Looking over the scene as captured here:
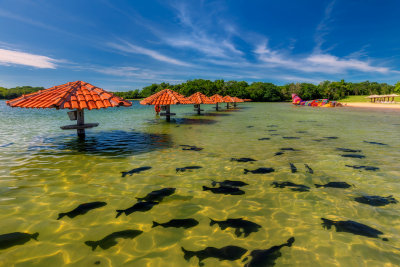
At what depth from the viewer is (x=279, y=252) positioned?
3.05 meters

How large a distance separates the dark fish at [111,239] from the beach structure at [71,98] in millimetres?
6126

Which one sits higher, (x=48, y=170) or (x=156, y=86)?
(x=156, y=86)

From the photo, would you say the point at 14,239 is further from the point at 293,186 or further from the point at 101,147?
the point at 101,147

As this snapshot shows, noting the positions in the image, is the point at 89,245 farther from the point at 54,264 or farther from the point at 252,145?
the point at 252,145

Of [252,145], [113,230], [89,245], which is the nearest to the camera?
[89,245]

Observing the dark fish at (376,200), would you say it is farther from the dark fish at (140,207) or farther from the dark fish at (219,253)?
the dark fish at (140,207)

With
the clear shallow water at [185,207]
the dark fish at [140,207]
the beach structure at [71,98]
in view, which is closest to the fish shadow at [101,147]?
the clear shallow water at [185,207]

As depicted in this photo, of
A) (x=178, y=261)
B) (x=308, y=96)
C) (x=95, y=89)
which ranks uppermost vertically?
(x=308, y=96)

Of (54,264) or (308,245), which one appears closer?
(54,264)

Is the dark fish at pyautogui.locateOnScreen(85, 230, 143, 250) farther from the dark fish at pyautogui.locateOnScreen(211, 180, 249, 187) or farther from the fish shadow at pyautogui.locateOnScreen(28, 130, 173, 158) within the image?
the fish shadow at pyautogui.locateOnScreen(28, 130, 173, 158)

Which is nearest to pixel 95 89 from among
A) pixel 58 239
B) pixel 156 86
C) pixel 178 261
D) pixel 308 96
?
pixel 58 239

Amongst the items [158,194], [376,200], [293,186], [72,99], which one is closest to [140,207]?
[158,194]

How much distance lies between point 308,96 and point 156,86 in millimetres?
113647

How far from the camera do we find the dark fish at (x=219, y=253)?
9.73 feet
